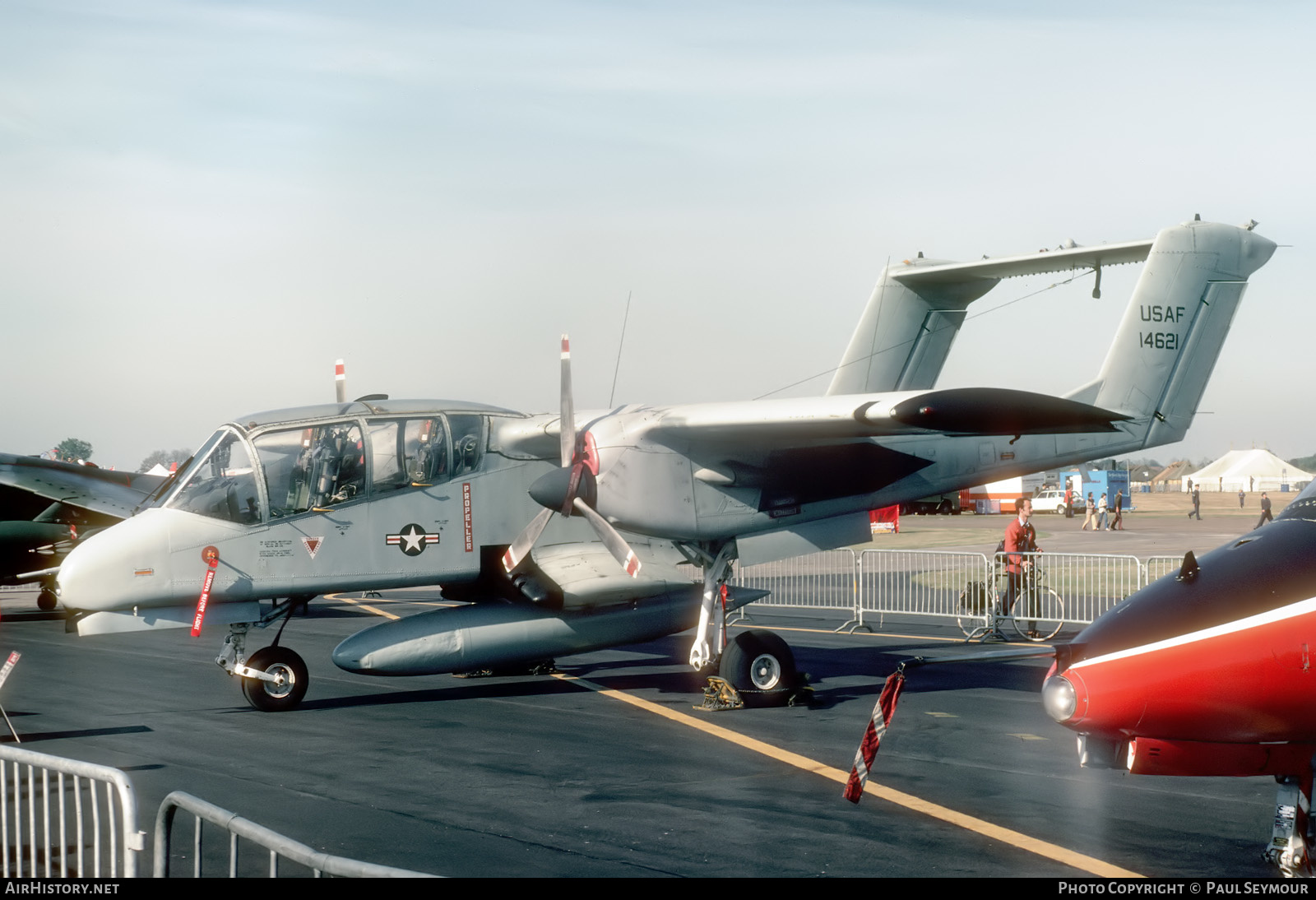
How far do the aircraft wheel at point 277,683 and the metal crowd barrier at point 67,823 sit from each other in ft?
8.38

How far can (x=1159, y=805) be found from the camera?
8.95 m

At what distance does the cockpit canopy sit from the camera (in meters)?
13.0

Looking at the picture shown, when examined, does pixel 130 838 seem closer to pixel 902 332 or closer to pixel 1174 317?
pixel 1174 317

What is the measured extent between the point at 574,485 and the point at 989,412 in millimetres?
4397

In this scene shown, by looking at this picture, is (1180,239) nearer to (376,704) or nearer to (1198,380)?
(1198,380)

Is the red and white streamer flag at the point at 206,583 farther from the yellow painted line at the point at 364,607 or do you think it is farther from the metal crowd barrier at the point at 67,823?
the yellow painted line at the point at 364,607

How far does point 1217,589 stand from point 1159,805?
10.3 ft

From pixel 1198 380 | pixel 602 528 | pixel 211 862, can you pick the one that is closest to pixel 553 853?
pixel 211 862

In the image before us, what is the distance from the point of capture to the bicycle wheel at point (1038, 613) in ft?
63.8

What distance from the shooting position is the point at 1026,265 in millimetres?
16656

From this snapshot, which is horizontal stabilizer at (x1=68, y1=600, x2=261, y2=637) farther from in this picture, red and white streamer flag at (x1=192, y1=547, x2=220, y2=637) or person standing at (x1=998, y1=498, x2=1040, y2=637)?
person standing at (x1=998, y1=498, x2=1040, y2=637)

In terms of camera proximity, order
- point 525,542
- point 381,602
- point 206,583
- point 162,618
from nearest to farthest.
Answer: point 206,583 → point 162,618 → point 525,542 → point 381,602

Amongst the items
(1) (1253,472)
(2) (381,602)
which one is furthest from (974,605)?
(1) (1253,472)
